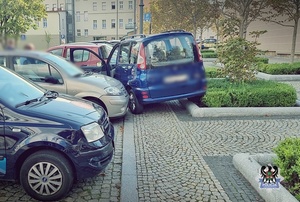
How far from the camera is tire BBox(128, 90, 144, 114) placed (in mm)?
6781

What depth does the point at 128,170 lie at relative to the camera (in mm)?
3922

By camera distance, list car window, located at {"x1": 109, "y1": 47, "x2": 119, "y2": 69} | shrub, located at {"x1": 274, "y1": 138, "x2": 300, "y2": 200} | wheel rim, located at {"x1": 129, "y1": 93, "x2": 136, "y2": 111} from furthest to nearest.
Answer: car window, located at {"x1": 109, "y1": 47, "x2": 119, "y2": 69}
wheel rim, located at {"x1": 129, "y1": 93, "x2": 136, "y2": 111}
shrub, located at {"x1": 274, "y1": 138, "x2": 300, "y2": 200}

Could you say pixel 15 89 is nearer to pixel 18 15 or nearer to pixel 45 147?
pixel 45 147

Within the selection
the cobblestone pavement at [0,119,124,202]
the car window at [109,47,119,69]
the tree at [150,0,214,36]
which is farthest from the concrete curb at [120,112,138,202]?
the tree at [150,0,214,36]

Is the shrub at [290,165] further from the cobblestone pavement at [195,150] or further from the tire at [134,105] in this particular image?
the tire at [134,105]

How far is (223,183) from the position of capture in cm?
357

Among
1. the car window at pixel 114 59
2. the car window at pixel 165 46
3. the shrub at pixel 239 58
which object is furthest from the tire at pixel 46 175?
the shrub at pixel 239 58

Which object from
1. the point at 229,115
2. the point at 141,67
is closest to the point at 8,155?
the point at 141,67

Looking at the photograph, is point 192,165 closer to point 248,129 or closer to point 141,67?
point 248,129

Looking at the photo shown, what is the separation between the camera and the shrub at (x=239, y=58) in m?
7.43

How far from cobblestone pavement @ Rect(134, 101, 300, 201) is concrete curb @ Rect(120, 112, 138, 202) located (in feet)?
0.26
